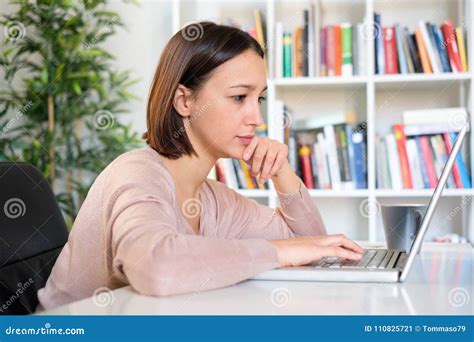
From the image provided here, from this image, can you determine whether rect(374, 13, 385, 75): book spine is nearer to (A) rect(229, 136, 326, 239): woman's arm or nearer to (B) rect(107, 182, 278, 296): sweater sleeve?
(A) rect(229, 136, 326, 239): woman's arm

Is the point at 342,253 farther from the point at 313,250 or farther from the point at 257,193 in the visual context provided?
the point at 257,193

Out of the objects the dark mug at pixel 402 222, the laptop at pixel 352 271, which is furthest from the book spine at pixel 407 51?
the laptop at pixel 352 271

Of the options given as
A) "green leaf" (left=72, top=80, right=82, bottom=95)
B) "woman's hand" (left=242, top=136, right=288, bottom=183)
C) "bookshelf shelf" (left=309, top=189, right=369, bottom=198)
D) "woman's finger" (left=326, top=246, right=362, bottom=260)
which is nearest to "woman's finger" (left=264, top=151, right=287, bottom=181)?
"woman's hand" (left=242, top=136, right=288, bottom=183)

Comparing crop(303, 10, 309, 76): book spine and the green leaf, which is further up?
crop(303, 10, 309, 76): book spine

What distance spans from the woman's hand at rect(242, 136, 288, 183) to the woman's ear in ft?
0.48

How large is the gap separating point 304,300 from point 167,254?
19 centimetres

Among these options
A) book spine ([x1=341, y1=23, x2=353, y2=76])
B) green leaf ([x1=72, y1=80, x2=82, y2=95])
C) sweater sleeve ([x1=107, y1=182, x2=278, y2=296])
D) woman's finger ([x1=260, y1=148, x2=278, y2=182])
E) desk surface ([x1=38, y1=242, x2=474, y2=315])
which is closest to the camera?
desk surface ([x1=38, y1=242, x2=474, y2=315])

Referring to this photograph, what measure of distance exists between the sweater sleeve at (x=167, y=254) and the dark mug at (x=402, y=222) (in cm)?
49

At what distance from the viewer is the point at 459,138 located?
1150 mm

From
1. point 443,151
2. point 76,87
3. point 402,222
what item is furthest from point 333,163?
point 402,222

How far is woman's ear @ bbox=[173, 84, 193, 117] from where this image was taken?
4.59ft

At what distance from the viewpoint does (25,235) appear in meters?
1.27
